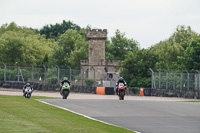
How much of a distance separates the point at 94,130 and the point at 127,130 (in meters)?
1.33

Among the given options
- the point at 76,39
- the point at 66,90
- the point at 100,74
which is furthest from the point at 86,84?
the point at 76,39

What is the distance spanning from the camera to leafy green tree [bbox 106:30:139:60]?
126825mm

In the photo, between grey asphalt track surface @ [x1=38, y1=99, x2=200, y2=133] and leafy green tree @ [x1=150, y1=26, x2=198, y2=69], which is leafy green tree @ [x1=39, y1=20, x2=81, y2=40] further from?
grey asphalt track surface @ [x1=38, y1=99, x2=200, y2=133]

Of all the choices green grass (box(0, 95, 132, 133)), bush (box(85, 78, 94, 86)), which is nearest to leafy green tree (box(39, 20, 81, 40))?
bush (box(85, 78, 94, 86))

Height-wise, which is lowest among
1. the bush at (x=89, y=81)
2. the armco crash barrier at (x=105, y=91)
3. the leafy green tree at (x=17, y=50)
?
the armco crash barrier at (x=105, y=91)

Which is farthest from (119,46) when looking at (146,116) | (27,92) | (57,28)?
(146,116)

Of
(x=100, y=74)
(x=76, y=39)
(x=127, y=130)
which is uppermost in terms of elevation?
(x=76, y=39)

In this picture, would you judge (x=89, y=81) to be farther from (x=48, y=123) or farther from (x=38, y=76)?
(x=48, y=123)

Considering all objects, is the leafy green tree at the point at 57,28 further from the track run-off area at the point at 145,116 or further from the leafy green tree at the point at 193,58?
the track run-off area at the point at 145,116

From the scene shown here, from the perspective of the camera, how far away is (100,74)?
102 m

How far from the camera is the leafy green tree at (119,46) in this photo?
416ft

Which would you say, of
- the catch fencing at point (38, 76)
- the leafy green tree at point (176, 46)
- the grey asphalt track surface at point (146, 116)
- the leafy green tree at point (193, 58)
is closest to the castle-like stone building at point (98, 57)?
the leafy green tree at point (176, 46)

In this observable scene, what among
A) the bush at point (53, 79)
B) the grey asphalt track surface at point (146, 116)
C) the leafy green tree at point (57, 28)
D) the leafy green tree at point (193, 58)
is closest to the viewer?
the grey asphalt track surface at point (146, 116)

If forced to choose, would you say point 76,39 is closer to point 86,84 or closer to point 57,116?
point 86,84
